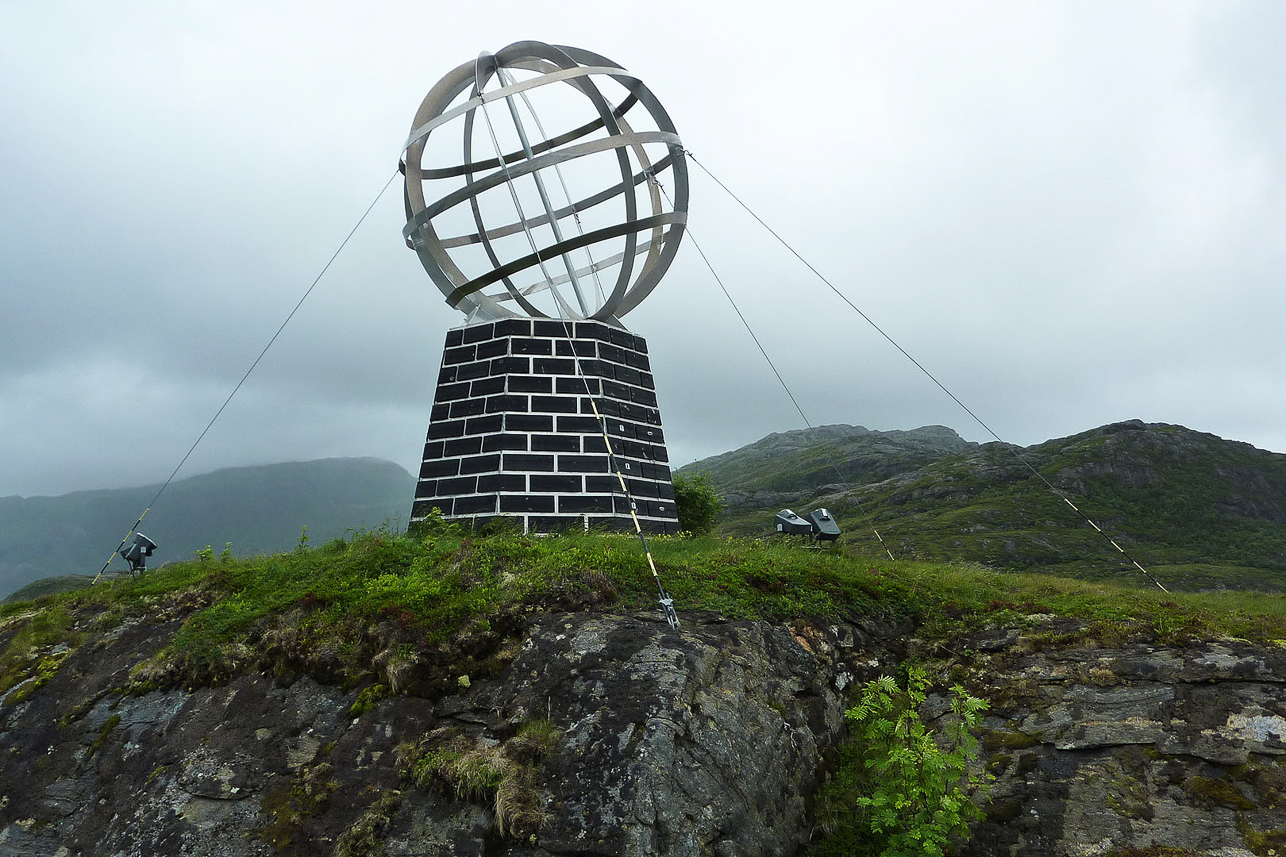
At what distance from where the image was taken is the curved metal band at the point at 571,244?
14.6m

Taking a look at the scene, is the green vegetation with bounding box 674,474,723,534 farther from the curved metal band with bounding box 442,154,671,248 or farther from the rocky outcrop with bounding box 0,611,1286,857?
the rocky outcrop with bounding box 0,611,1286,857

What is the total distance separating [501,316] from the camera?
1697 centimetres

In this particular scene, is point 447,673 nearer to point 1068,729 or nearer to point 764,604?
point 764,604

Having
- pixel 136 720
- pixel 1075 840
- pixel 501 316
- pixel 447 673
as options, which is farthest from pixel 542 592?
pixel 501 316

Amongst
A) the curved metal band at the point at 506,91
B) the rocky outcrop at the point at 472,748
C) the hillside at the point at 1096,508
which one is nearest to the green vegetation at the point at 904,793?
the rocky outcrop at the point at 472,748

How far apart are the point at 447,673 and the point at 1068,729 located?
654cm

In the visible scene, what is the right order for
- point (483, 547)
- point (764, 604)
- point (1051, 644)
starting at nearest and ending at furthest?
1. point (1051, 644)
2. point (764, 604)
3. point (483, 547)

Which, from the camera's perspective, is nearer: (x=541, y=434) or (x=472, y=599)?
(x=472, y=599)

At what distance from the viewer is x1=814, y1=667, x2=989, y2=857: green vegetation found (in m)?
6.28

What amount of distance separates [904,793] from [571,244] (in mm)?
11308

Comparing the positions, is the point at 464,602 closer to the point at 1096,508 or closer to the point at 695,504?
the point at 695,504

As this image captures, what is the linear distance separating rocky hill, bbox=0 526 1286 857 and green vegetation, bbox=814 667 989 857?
9 centimetres

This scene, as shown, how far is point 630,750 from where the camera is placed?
21.8ft

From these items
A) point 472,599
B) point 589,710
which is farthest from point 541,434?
point 589,710
